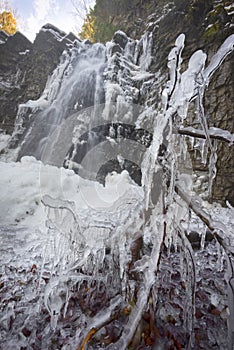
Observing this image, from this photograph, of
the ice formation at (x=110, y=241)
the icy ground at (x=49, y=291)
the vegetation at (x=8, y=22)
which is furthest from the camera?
the vegetation at (x=8, y=22)

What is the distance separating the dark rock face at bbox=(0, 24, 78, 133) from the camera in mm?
9234

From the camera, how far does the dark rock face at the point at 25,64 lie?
364 inches

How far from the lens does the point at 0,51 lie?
948cm

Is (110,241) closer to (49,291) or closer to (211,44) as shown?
(49,291)

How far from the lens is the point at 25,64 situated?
9.72 metres

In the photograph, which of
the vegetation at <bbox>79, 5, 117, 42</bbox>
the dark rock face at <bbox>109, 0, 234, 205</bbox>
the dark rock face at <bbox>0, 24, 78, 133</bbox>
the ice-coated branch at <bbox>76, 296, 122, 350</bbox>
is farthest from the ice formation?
the vegetation at <bbox>79, 5, 117, 42</bbox>

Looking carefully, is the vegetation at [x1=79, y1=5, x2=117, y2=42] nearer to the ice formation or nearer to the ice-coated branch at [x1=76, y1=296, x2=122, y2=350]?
the ice formation

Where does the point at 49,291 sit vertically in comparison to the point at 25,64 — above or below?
below

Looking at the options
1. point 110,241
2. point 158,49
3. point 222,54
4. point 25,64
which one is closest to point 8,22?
point 25,64

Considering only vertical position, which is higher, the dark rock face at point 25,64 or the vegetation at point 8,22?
the vegetation at point 8,22

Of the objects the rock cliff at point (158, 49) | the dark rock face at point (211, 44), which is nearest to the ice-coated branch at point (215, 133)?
the rock cliff at point (158, 49)

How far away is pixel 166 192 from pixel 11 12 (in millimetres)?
19163

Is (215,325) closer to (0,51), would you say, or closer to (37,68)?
(37,68)

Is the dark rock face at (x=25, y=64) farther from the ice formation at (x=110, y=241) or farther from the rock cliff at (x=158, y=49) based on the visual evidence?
the ice formation at (x=110, y=241)
